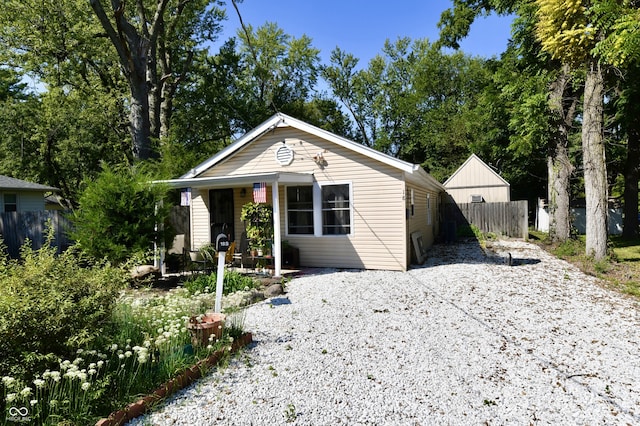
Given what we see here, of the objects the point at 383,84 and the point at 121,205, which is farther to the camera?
the point at 383,84

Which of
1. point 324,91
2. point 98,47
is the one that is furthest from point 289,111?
point 98,47

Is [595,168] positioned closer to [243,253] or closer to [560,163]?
[560,163]

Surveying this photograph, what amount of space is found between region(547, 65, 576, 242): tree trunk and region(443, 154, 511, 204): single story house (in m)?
5.19

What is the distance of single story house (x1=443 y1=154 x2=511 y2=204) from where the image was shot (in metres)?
20.4

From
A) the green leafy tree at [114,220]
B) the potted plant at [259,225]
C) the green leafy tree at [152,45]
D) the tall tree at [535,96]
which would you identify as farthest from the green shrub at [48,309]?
the tall tree at [535,96]

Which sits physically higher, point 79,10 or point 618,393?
point 79,10

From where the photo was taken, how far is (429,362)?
4.03 m

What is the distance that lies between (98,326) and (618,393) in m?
4.74

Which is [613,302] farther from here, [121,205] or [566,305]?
[121,205]

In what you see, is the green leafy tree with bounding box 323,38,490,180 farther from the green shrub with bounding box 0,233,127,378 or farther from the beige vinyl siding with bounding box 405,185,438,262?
the green shrub with bounding box 0,233,127,378

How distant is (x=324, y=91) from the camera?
34.0m

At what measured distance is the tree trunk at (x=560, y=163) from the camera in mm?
13547

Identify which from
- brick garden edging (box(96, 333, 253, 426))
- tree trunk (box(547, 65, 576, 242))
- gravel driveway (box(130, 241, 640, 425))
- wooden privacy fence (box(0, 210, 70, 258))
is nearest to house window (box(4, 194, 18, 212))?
wooden privacy fence (box(0, 210, 70, 258))

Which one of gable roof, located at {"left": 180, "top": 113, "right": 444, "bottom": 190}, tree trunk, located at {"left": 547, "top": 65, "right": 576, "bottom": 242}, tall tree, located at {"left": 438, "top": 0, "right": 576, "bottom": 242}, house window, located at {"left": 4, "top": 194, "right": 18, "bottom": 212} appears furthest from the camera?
house window, located at {"left": 4, "top": 194, "right": 18, "bottom": 212}
